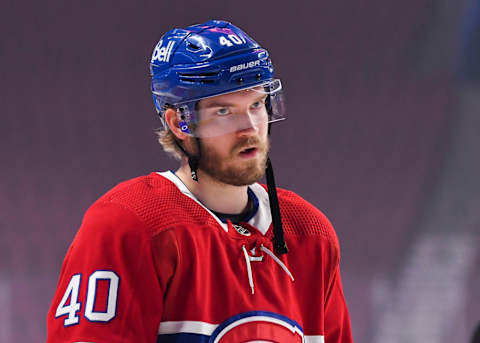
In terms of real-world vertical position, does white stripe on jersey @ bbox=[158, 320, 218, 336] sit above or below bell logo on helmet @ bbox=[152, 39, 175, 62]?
below

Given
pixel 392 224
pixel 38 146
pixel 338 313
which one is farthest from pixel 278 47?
pixel 338 313

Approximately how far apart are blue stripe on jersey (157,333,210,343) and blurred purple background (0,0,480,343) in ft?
6.04

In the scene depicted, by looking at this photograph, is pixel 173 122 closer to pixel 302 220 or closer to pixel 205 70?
pixel 205 70

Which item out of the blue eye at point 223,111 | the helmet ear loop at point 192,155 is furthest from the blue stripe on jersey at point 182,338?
the blue eye at point 223,111

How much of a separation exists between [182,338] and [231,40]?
53 cm

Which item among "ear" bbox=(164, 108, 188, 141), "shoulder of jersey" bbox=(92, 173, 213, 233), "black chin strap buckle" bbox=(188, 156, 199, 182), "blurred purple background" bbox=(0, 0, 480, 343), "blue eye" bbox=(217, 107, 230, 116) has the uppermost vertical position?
"blue eye" bbox=(217, 107, 230, 116)

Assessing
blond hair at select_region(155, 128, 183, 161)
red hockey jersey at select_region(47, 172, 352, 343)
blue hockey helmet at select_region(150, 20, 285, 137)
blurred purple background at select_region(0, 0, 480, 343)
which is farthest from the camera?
blurred purple background at select_region(0, 0, 480, 343)

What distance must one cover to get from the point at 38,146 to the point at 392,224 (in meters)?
1.66

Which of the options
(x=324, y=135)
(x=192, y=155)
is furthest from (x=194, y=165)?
(x=324, y=135)

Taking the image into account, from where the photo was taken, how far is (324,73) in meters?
3.51

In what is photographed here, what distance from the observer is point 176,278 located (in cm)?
119

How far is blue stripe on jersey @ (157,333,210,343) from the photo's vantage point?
119 cm

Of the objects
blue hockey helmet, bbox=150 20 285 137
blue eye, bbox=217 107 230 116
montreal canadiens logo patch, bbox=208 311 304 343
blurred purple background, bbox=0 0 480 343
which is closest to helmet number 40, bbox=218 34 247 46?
blue hockey helmet, bbox=150 20 285 137

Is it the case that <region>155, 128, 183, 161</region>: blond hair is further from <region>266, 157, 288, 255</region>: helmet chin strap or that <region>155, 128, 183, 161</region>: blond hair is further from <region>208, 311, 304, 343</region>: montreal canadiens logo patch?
<region>208, 311, 304, 343</region>: montreal canadiens logo patch
